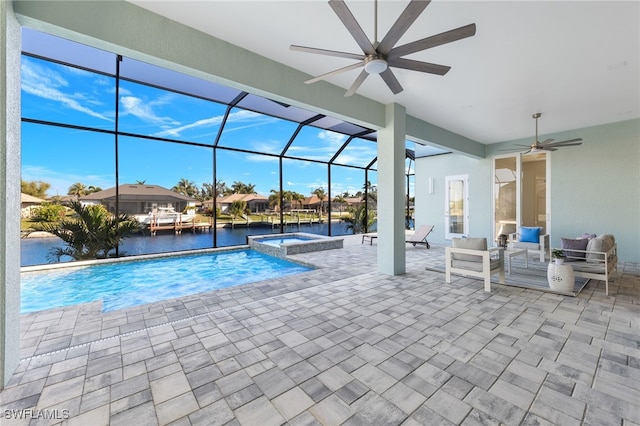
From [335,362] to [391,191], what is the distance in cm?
339

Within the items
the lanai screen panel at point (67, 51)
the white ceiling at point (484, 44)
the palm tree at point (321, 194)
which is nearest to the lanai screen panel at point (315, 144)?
the palm tree at point (321, 194)

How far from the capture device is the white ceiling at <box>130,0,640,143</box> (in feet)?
8.50

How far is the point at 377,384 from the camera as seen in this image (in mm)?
1909

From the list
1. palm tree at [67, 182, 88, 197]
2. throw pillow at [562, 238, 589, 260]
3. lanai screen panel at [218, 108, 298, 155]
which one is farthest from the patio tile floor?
lanai screen panel at [218, 108, 298, 155]

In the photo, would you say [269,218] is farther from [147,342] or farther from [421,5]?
[421,5]

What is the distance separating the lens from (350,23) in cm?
203

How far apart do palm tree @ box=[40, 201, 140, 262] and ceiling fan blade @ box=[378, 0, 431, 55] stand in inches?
274

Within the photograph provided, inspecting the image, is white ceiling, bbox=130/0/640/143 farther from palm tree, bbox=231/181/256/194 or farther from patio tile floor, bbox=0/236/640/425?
palm tree, bbox=231/181/256/194

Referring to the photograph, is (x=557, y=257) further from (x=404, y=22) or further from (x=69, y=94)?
(x=69, y=94)

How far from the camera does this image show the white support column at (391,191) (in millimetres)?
4906

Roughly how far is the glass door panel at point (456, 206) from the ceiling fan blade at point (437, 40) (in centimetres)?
761

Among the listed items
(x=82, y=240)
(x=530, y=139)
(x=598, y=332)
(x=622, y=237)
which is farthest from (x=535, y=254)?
(x=82, y=240)

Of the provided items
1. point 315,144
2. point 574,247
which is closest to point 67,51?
point 315,144

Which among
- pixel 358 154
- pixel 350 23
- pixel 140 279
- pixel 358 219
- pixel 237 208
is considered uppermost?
pixel 358 154
